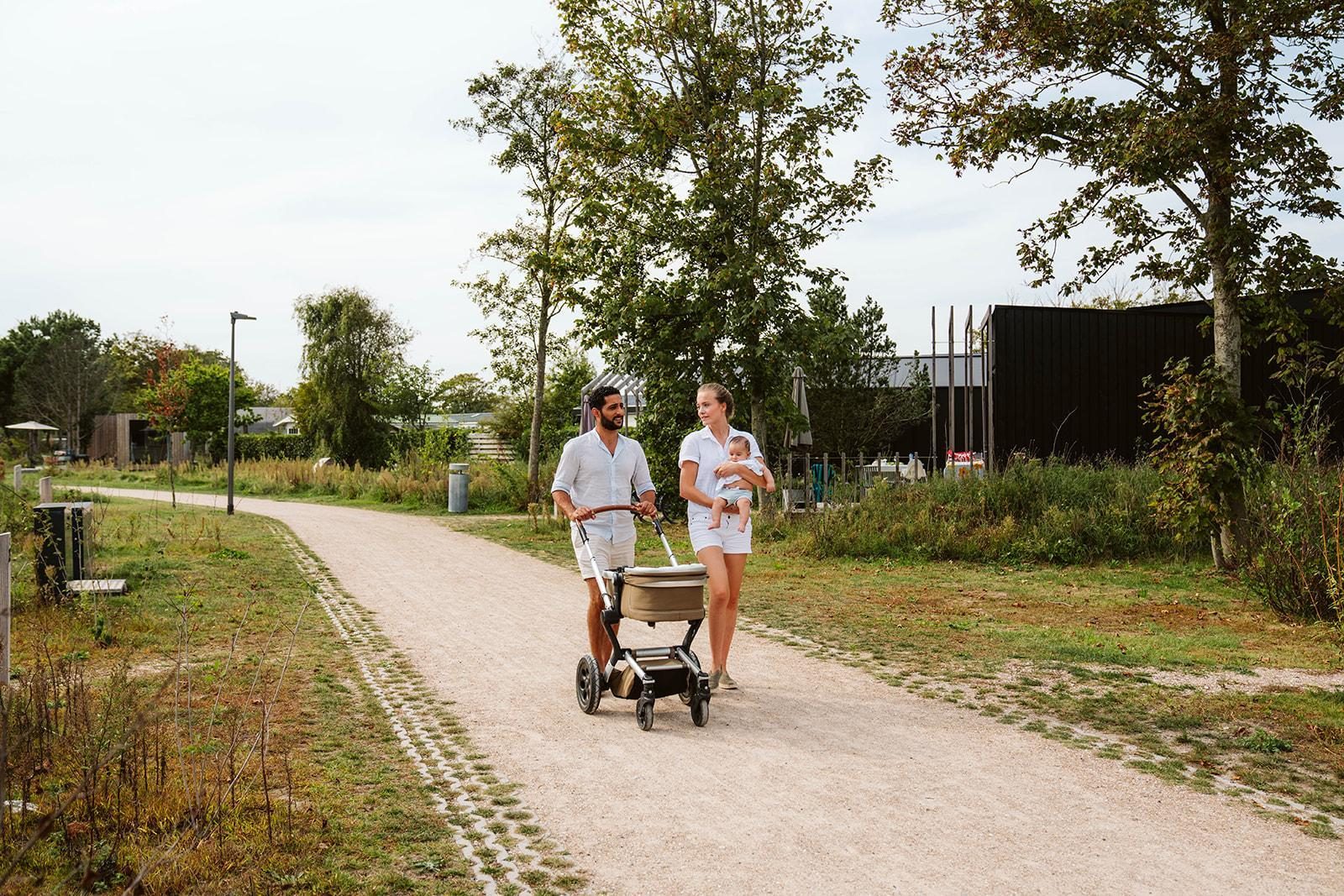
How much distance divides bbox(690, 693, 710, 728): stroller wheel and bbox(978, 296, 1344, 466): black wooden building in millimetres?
14486

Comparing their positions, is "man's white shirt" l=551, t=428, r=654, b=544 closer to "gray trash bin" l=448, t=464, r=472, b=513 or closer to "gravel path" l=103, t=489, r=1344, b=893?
"gravel path" l=103, t=489, r=1344, b=893

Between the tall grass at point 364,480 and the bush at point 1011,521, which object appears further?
the tall grass at point 364,480

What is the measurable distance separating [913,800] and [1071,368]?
16.4m

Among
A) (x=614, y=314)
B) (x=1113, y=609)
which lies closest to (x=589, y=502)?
(x=1113, y=609)

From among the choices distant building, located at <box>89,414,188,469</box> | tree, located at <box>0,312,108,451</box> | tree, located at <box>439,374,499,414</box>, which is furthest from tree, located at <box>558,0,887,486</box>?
tree, located at <box>0,312,108,451</box>

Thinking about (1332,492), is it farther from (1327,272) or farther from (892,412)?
(892,412)

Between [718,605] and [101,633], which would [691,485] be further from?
[101,633]

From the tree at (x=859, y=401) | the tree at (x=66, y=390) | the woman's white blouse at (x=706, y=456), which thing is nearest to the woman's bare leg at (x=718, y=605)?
the woman's white blouse at (x=706, y=456)

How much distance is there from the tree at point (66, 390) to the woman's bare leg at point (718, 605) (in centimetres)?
7066

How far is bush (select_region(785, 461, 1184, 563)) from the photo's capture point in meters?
14.5

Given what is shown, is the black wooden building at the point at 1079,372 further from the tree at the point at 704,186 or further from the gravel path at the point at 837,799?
the gravel path at the point at 837,799

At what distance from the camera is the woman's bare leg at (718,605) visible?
673 centimetres

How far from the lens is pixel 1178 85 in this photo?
516 inches

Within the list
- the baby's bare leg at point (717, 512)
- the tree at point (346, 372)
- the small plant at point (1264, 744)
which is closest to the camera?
the small plant at point (1264, 744)
